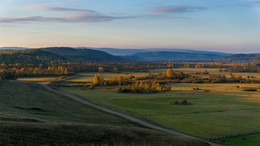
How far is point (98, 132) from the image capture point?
3272cm

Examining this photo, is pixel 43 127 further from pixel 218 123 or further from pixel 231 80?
pixel 231 80

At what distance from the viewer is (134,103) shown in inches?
3366

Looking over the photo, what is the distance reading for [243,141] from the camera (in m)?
42.5

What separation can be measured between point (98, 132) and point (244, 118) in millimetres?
38009

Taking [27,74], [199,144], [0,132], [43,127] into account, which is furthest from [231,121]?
[27,74]

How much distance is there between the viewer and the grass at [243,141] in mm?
41250

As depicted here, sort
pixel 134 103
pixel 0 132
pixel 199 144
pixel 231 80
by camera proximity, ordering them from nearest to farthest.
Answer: pixel 0 132 < pixel 199 144 < pixel 134 103 < pixel 231 80

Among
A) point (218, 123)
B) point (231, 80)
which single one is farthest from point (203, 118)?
point (231, 80)

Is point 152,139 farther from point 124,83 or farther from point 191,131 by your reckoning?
point 124,83

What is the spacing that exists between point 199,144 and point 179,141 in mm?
2939

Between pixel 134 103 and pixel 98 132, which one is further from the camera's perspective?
pixel 134 103

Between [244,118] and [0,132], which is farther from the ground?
[0,132]

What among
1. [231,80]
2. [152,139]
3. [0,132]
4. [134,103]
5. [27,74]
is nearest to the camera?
[0,132]

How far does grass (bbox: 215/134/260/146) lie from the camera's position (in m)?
41.2
